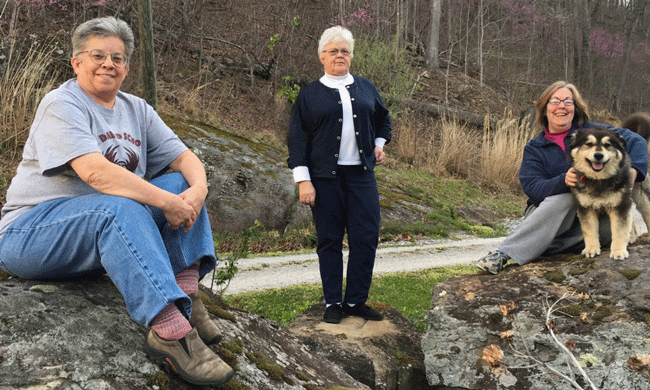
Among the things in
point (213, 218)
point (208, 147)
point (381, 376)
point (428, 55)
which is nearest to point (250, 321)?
point (381, 376)

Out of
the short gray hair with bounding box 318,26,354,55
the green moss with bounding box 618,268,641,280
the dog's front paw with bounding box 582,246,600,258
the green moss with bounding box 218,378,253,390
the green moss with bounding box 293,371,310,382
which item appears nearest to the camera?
the green moss with bounding box 218,378,253,390

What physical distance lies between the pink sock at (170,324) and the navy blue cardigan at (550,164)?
2.87 m

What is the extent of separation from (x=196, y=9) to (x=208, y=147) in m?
6.76

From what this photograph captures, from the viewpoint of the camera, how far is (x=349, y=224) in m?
4.58

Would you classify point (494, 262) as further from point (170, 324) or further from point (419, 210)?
point (419, 210)

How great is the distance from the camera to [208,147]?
10.6 metres

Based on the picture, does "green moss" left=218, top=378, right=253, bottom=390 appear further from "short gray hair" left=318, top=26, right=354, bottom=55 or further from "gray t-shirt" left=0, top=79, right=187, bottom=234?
"short gray hair" left=318, top=26, right=354, bottom=55

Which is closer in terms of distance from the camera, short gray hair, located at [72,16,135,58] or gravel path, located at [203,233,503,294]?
short gray hair, located at [72,16,135,58]

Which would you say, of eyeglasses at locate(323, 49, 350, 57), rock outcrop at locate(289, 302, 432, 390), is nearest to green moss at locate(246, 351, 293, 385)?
rock outcrop at locate(289, 302, 432, 390)

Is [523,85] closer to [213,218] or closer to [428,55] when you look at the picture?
[428,55]

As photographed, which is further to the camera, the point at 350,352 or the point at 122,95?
the point at 350,352

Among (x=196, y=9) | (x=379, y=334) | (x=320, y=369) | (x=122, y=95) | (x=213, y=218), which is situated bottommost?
(x=213, y=218)

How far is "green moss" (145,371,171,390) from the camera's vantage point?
220 centimetres

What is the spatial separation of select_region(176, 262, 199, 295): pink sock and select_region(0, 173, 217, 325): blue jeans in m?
0.07
